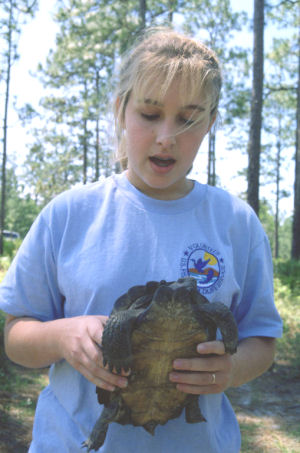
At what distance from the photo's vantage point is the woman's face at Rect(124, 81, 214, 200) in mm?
1501

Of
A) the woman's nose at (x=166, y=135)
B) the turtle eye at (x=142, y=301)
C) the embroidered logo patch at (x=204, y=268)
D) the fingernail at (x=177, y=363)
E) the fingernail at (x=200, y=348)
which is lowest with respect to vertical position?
the fingernail at (x=177, y=363)

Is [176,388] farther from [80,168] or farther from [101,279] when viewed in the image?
[80,168]

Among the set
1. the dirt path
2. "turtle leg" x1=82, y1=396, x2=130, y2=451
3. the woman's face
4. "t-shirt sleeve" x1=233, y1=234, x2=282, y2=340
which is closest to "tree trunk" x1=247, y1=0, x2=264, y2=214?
the dirt path

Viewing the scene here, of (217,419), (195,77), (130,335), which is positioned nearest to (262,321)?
(217,419)

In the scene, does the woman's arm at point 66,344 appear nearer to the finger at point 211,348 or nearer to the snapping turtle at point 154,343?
the snapping turtle at point 154,343

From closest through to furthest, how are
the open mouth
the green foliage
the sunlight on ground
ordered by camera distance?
the open mouth, the sunlight on ground, the green foliage

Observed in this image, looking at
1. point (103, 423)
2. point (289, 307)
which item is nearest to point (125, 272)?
point (103, 423)

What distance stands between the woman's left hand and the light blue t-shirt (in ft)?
0.58

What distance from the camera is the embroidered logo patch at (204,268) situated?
Result: 60.0 inches

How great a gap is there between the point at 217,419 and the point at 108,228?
856mm

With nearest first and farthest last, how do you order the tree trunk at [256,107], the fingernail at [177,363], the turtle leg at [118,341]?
the turtle leg at [118,341], the fingernail at [177,363], the tree trunk at [256,107]

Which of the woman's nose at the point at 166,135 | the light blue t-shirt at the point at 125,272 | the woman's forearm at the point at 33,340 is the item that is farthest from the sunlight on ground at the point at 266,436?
the woman's nose at the point at 166,135

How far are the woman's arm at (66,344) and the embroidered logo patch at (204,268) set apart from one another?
1.24ft

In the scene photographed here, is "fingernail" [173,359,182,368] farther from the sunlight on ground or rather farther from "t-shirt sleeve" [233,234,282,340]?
the sunlight on ground
